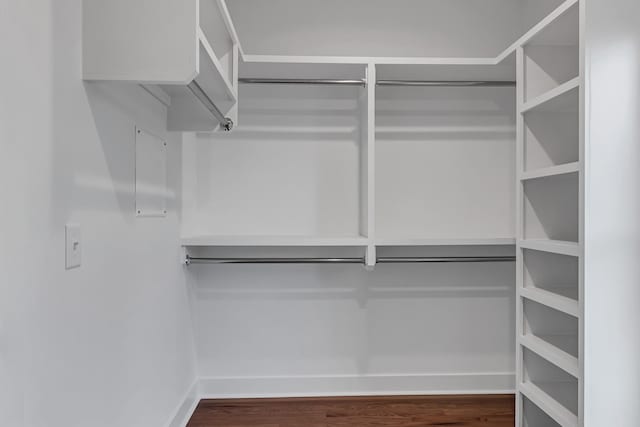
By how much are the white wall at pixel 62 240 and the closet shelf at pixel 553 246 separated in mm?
1508

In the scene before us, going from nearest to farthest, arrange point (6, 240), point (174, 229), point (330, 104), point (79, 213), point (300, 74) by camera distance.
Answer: point (6, 240) < point (79, 213) < point (174, 229) < point (300, 74) < point (330, 104)

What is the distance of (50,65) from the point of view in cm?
103

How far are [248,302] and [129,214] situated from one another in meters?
1.12

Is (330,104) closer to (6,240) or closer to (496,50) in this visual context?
(496,50)

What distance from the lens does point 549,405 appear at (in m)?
1.68

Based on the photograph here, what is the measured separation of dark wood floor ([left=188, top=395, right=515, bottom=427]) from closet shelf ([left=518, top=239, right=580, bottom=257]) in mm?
942

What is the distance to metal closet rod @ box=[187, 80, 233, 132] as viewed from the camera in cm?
150

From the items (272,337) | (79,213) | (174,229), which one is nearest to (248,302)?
(272,337)

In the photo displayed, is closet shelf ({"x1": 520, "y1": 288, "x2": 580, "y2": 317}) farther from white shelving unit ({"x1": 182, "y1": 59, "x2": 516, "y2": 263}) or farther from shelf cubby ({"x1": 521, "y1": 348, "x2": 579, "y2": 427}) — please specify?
white shelving unit ({"x1": 182, "y1": 59, "x2": 516, "y2": 263})

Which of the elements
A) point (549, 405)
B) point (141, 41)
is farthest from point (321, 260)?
point (141, 41)

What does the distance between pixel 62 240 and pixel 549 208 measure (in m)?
1.85

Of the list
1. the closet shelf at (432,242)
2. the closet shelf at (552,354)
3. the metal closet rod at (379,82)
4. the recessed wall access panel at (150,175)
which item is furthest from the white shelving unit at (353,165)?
the closet shelf at (552,354)

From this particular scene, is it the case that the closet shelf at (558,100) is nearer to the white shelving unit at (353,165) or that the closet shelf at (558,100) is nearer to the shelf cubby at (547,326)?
the white shelving unit at (353,165)

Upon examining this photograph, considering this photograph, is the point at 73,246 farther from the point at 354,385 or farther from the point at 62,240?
the point at 354,385
